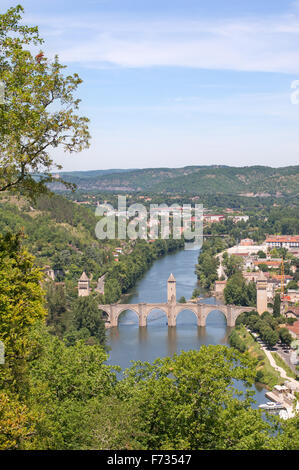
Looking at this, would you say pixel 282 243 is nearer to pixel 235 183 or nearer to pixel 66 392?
pixel 66 392

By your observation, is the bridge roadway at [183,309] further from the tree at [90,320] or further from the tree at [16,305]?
the tree at [16,305]

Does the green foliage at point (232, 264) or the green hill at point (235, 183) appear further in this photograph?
the green hill at point (235, 183)

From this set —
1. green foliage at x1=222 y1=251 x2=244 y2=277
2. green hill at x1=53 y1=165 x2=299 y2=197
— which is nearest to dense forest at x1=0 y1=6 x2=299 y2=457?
green foliage at x1=222 y1=251 x2=244 y2=277

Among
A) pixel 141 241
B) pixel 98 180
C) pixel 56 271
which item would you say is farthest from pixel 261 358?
pixel 98 180

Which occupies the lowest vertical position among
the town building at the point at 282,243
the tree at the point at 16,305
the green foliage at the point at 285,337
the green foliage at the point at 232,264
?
the green foliage at the point at 285,337

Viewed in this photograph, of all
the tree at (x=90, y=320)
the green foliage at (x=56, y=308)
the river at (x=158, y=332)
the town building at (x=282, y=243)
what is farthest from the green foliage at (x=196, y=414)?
the town building at (x=282, y=243)

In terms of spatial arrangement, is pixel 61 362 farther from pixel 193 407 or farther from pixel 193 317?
pixel 193 317

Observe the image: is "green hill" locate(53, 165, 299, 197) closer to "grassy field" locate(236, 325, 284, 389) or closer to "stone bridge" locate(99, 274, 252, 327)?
"stone bridge" locate(99, 274, 252, 327)
